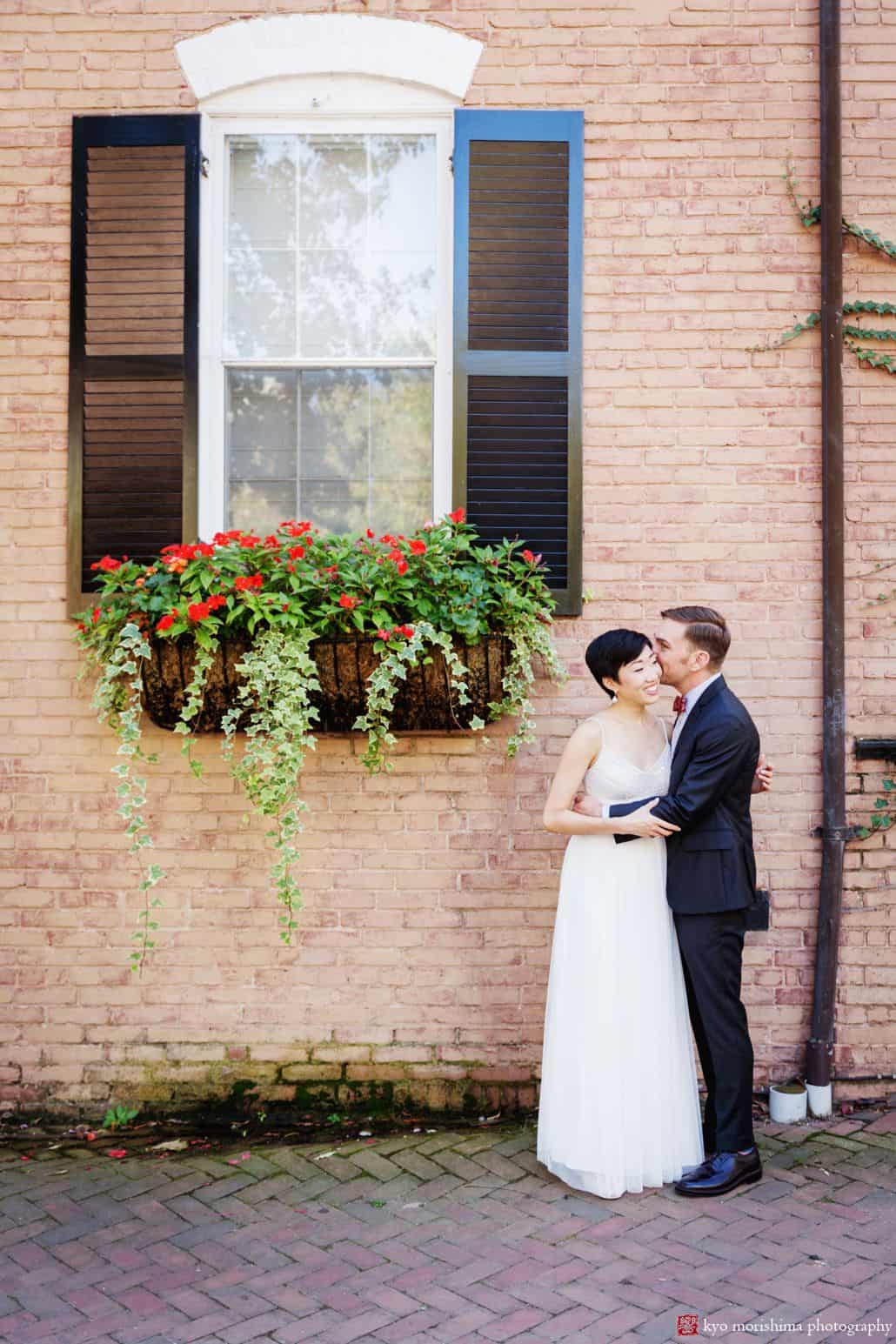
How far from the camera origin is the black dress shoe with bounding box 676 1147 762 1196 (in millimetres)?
3553

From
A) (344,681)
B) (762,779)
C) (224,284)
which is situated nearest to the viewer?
(762,779)

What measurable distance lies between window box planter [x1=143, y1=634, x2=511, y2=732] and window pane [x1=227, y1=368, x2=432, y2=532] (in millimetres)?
698

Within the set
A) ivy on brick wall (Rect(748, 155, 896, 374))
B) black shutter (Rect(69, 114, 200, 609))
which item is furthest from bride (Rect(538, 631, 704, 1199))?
black shutter (Rect(69, 114, 200, 609))

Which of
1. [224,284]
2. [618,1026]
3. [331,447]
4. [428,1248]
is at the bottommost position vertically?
[428,1248]

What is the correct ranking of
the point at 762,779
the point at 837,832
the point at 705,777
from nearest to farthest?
the point at 705,777 → the point at 762,779 → the point at 837,832

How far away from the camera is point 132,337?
4.34 meters

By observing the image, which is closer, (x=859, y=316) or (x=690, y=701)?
(x=690, y=701)

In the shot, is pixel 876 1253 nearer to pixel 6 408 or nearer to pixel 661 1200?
pixel 661 1200

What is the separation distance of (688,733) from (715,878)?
0.48 metres

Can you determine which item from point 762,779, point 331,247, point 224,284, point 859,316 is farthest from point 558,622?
point 224,284

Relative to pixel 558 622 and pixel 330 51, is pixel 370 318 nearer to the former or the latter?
pixel 330 51

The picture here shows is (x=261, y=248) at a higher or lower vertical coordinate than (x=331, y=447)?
higher

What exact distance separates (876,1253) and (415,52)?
4466 millimetres

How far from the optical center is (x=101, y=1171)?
3846 millimetres
